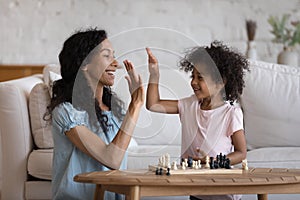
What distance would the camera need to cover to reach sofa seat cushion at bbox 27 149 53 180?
2512mm

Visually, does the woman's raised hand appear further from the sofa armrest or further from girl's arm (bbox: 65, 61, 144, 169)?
the sofa armrest

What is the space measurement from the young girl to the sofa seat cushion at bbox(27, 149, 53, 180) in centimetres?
72

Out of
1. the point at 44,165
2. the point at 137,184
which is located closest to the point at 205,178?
the point at 137,184

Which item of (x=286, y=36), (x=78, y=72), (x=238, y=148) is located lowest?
(x=238, y=148)

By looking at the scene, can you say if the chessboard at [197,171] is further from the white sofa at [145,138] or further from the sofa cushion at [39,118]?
the sofa cushion at [39,118]

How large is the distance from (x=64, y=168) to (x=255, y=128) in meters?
1.23

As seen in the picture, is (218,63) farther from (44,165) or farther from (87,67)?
(44,165)

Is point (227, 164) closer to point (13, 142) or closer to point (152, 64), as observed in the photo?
point (152, 64)

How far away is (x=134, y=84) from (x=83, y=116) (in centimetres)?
27

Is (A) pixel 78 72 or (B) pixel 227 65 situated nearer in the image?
(A) pixel 78 72

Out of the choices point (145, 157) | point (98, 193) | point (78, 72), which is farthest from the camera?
point (145, 157)

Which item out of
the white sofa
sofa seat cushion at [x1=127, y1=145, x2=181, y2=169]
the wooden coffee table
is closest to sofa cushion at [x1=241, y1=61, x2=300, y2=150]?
the white sofa

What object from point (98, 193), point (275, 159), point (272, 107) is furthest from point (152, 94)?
point (272, 107)

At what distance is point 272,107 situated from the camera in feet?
9.54
